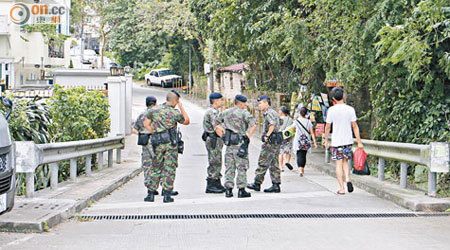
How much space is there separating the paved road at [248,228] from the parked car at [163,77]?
4631 centimetres

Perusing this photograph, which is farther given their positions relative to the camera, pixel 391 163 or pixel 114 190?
pixel 391 163

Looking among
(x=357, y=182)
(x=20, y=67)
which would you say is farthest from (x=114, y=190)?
(x=20, y=67)

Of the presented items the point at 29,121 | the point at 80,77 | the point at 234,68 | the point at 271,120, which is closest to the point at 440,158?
the point at 271,120

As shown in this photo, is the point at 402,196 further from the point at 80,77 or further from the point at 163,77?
the point at 163,77

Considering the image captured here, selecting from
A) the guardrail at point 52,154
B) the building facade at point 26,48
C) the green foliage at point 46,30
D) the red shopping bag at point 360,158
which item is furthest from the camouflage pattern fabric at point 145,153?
the green foliage at point 46,30

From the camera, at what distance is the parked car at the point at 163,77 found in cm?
5781

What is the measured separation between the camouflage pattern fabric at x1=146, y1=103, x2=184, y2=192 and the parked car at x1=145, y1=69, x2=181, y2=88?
4763 cm

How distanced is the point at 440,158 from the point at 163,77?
49208 mm

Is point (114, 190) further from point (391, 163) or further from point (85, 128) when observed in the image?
point (391, 163)

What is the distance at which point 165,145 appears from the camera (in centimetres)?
1033

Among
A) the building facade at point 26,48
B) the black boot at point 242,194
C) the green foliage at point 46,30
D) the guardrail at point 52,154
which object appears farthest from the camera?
the green foliage at point 46,30

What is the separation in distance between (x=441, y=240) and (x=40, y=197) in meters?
5.92

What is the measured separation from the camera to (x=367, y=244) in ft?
24.0

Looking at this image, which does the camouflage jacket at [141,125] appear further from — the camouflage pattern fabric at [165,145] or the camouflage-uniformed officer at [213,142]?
the camouflage-uniformed officer at [213,142]
